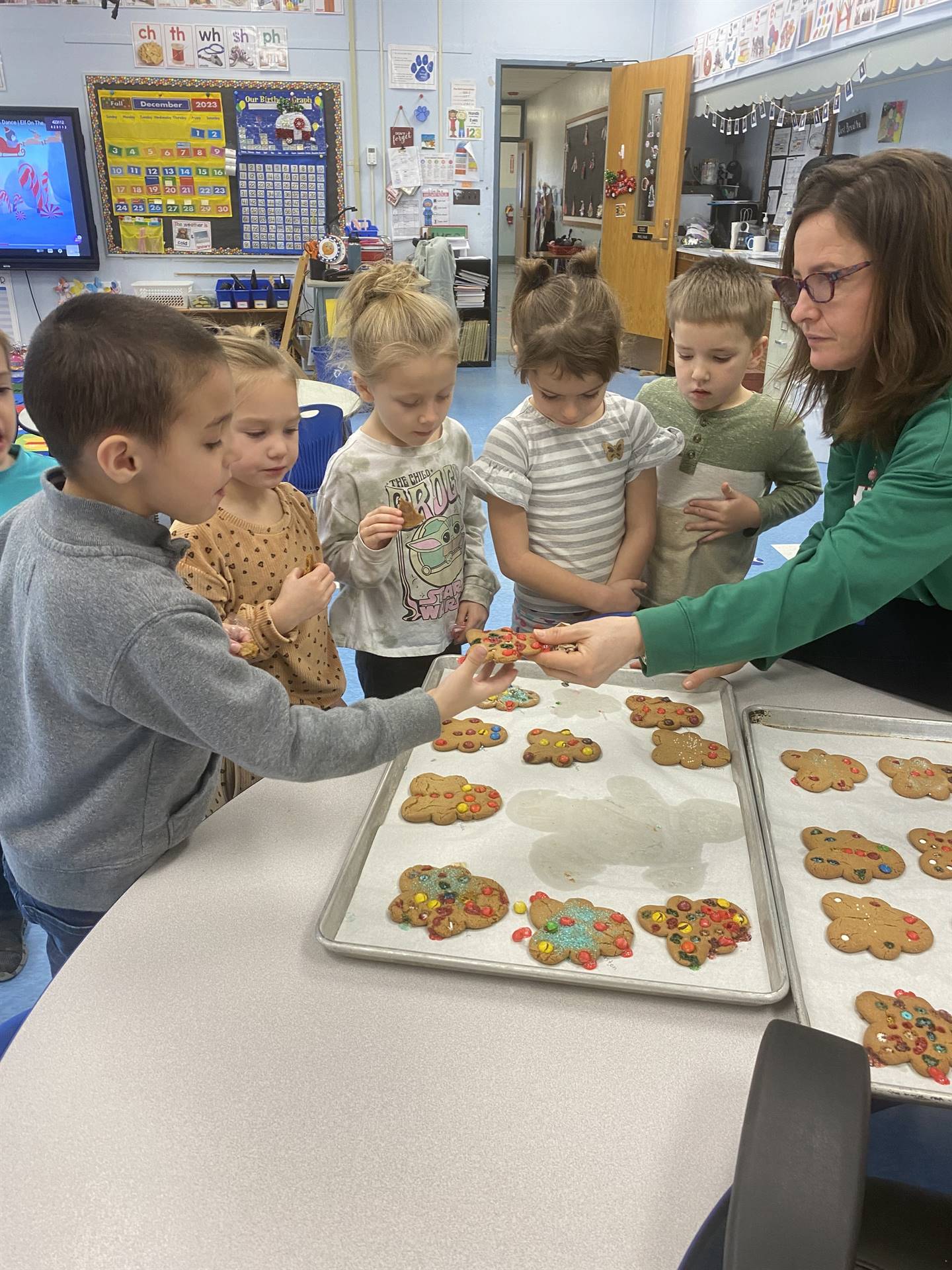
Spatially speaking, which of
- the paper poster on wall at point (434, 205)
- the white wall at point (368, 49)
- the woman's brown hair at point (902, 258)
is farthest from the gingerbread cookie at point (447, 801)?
the paper poster on wall at point (434, 205)

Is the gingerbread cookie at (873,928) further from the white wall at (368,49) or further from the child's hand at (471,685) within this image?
the white wall at (368,49)

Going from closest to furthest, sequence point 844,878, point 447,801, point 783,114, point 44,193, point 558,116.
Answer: point 844,878 < point 447,801 < point 783,114 < point 44,193 < point 558,116

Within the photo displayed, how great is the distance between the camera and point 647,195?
701 cm

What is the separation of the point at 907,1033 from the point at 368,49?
7.45 meters

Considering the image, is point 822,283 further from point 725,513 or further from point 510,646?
point 510,646

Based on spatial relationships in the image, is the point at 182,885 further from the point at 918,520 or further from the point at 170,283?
the point at 170,283

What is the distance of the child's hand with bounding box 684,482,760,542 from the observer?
169cm

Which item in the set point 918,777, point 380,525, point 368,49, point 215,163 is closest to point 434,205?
point 368,49

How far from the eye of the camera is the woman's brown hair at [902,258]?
1.16 meters

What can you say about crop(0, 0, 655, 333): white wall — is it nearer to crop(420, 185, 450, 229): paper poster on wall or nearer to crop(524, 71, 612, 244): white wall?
crop(420, 185, 450, 229): paper poster on wall

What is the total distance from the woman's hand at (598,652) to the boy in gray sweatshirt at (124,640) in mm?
247

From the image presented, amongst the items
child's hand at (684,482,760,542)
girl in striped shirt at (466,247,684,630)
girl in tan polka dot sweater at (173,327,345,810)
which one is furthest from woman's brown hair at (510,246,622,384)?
girl in tan polka dot sweater at (173,327,345,810)

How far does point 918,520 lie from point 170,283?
681 cm

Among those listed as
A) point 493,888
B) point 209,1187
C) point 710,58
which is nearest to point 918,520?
point 493,888
